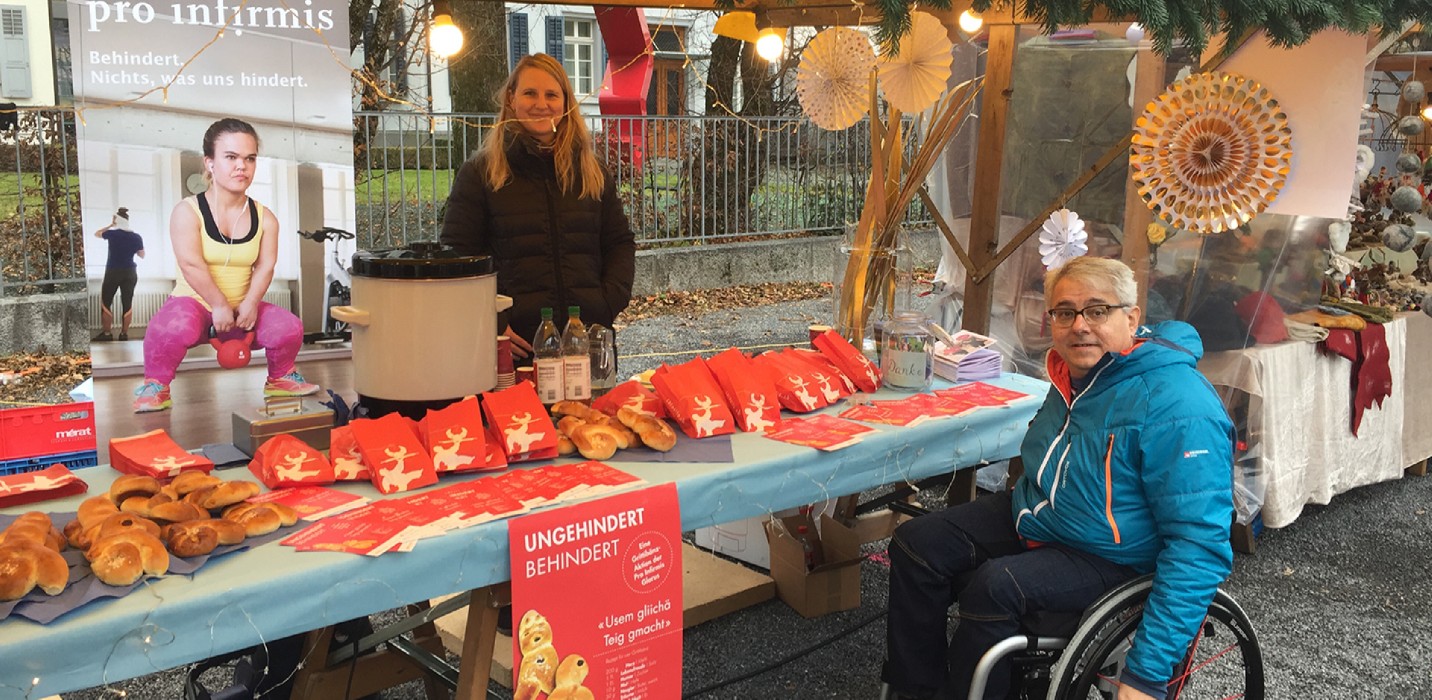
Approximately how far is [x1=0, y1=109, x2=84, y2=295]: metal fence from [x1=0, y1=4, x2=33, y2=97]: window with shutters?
0.69 meters

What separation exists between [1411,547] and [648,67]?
6.30 metres

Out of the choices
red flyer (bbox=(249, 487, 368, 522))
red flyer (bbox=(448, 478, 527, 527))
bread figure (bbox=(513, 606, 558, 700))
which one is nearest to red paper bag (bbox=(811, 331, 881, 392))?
red flyer (bbox=(448, 478, 527, 527))

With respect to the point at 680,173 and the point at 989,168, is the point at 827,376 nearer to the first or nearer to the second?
the point at 989,168

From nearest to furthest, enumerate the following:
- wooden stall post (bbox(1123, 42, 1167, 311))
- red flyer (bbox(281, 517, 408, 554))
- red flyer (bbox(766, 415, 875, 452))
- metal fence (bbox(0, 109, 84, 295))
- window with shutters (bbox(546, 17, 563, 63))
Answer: red flyer (bbox(281, 517, 408, 554))
red flyer (bbox(766, 415, 875, 452))
wooden stall post (bbox(1123, 42, 1167, 311))
metal fence (bbox(0, 109, 84, 295))
window with shutters (bbox(546, 17, 563, 63))

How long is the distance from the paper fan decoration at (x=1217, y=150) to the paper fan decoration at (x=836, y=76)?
943 mm

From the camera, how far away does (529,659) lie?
2041mm

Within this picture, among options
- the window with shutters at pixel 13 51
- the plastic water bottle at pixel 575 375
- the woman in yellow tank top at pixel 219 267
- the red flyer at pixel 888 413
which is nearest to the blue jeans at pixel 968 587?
the red flyer at pixel 888 413

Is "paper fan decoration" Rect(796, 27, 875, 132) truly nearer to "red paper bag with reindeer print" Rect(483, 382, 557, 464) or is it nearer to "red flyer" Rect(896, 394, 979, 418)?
"red flyer" Rect(896, 394, 979, 418)

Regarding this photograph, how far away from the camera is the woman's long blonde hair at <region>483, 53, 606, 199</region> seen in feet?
A: 10.7

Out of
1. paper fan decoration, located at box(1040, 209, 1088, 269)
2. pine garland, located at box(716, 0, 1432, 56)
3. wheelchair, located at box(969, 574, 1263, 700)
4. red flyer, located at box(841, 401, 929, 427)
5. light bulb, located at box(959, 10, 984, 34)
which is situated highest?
light bulb, located at box(959, 10, 984, 34)

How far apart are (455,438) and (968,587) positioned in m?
1.21

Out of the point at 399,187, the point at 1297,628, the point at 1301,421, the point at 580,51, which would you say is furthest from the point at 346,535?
the point at 580,51

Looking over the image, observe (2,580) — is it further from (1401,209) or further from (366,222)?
(366,222)

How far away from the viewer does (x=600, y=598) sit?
2148 mm
